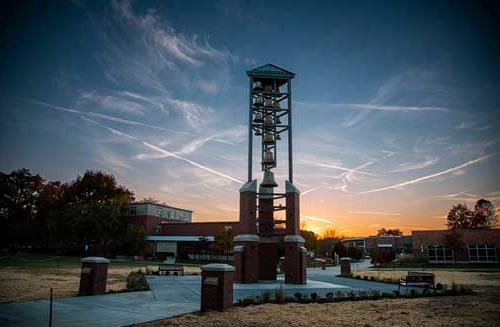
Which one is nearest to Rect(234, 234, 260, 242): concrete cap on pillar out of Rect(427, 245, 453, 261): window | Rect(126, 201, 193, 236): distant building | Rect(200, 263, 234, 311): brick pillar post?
Rect(200, 263, 234, 311): brick pillar post

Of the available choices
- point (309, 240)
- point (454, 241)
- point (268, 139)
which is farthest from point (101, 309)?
point (309, 240)

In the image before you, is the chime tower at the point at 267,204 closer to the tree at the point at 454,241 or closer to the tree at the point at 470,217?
the tree at the point at 454,241

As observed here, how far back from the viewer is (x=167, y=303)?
14.2 metres

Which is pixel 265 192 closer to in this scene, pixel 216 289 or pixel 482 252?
pixel 216 289

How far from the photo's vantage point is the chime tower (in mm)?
24000

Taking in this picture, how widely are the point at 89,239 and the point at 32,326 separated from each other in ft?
189

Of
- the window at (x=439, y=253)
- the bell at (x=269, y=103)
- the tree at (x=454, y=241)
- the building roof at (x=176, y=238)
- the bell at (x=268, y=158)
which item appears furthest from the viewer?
the building roof at (x=176, y=238)

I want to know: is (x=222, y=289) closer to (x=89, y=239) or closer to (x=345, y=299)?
(x=345, y=299)

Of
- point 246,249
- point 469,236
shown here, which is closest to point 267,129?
point 246,249

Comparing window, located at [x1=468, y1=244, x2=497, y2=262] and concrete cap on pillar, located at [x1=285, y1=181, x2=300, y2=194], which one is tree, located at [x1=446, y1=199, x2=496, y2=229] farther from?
concrete cap on pillar, located at [x1=285, y1=181, x2=300, y2=194]

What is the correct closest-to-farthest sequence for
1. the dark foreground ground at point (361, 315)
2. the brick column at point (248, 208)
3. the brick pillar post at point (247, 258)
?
1. the dark foreground ground at point (361, 315)
2. the brick pillar post at point (247, 258)
3. the brick column at point (248, 208)

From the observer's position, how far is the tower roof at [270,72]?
1068 inches

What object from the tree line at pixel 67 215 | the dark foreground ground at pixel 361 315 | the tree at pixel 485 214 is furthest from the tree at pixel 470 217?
the dark foreground ground at pixel 361 315

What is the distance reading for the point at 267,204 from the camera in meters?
26.5
